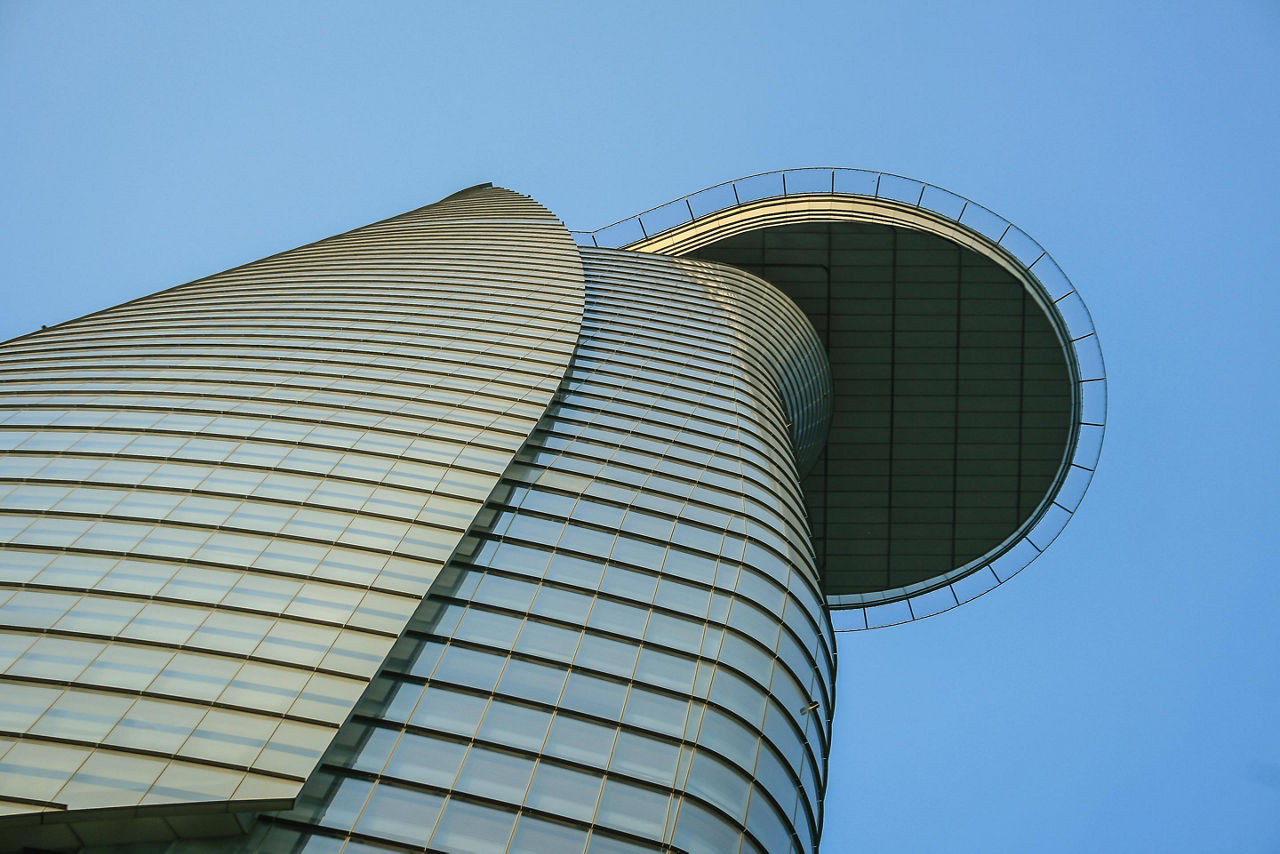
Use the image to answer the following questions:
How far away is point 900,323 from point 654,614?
22714mm

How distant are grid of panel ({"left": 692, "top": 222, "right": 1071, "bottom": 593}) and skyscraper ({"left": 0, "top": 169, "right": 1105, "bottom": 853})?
0.69 ft

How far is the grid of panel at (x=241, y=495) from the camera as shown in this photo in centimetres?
1605

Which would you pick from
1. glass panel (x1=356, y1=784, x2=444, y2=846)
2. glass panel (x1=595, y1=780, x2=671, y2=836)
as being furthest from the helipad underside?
glass panel (x1=356, y1=784, x2=444, y2=846)

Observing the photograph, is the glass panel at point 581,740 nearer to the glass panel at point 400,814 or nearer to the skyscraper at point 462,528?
the skyscraper at point 462,528

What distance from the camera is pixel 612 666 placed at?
62.4ft

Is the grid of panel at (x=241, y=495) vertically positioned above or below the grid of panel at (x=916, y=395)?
above

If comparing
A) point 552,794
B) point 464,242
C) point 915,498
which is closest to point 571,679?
point 552,794

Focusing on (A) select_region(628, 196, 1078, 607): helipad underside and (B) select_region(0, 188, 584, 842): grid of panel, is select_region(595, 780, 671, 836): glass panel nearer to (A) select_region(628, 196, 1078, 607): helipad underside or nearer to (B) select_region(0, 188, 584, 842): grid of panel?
(B) select_region(0, 188, 584, 842): grid of panel

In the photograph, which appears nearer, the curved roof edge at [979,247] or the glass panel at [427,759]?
the glass panel at [427,759]

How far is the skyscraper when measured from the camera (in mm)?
16141

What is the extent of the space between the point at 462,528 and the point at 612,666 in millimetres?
4224

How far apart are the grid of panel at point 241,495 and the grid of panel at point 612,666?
0.80 meters

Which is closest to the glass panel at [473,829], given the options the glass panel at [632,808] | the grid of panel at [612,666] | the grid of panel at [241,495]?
the grid of panel at [612,666]

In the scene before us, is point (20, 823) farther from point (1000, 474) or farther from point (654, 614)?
point (1000, 474)
